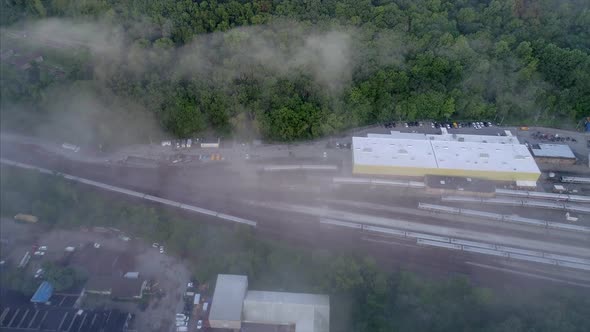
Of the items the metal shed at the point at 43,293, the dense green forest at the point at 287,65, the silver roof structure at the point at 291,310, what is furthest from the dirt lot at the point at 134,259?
the dense green forest at the point at 287,65

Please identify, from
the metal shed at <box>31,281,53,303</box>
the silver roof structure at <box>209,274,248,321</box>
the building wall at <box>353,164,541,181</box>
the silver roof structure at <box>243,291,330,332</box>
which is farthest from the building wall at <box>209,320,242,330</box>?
the building wall at <box>353,164,541,181</box>

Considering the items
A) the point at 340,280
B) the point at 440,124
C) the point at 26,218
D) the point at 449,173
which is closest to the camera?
the point at 340,280

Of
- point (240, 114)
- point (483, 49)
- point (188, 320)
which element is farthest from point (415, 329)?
point (483, 49)

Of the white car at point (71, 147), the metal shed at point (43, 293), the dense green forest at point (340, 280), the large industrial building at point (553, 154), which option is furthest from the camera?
the white car at point (71, 147)

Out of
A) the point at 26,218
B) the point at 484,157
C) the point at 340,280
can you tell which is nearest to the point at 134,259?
the point at 26,218

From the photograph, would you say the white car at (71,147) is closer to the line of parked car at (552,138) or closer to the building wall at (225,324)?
the building wall at (225,324)

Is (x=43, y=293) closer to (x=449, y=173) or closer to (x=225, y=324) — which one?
(x=225, y=324)
